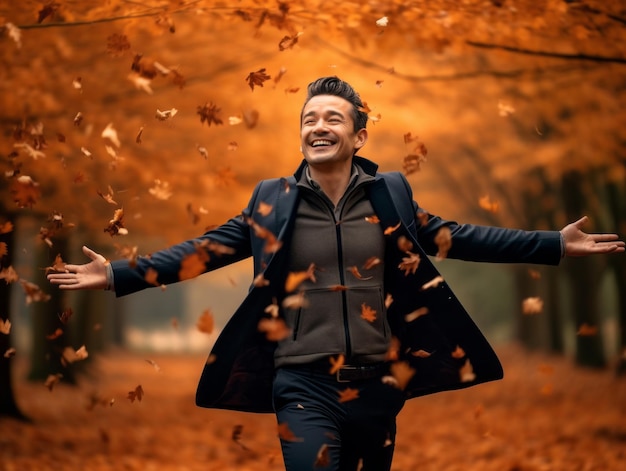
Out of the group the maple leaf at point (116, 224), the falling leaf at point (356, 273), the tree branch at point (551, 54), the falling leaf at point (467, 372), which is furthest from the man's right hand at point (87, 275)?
the tree branch at point (551, 54)

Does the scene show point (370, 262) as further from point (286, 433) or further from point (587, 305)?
point (587, 305)

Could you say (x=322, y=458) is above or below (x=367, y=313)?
below

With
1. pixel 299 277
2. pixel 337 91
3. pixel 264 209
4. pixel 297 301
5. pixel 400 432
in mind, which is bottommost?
pixel 400 432

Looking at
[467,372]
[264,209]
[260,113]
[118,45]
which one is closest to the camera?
[264,209]

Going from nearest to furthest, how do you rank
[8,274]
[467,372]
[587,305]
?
[467,372] < [8,274] < [587,305]

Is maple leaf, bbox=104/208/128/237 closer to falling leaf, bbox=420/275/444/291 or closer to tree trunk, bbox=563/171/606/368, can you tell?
falling leaf, bbox=420/275/444/291

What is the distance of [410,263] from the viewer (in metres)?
3.96

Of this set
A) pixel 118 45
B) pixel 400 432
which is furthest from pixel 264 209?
pixel 400 432

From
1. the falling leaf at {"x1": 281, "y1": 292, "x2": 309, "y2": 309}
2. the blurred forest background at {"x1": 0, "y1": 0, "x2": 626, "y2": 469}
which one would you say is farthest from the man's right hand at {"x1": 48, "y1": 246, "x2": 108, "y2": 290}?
the falling leaf at {"x1": 281, "y1": 292, "x2": 309, "y2": 309}

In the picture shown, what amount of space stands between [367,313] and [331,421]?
0.47 m

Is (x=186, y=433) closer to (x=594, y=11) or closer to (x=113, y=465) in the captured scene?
(x=113, y=465)

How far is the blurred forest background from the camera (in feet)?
19.6

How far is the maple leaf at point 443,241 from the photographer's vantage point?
4051 millimetres

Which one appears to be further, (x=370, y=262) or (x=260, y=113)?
(x=260, y=113)
